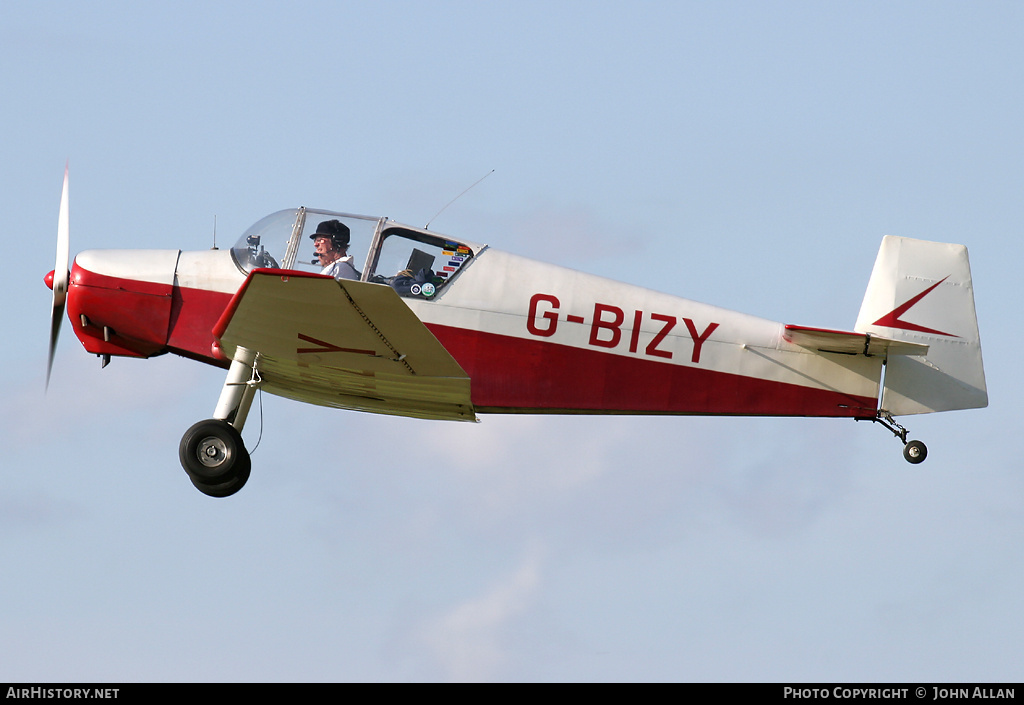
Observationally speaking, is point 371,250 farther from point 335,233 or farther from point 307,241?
point 307,241

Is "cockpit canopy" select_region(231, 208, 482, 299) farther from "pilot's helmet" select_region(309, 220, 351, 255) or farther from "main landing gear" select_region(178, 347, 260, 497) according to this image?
"main landing gear" select_region(178, 347, 260, 497)

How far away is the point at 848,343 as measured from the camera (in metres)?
10.9

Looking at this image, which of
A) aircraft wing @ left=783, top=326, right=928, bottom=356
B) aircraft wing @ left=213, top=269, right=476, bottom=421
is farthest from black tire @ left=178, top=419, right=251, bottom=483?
aircraft wing @ left=783, top=326, right=928, bottom=356

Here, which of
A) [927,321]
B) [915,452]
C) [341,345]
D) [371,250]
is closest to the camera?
[341,345]

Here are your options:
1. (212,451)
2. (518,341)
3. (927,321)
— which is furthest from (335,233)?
(927,321)

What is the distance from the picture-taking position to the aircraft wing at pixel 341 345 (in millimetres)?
8836

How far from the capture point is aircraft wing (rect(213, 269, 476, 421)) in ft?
29.0

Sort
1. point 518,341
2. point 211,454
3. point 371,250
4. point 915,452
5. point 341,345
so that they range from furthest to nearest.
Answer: point 915,452, point 518,341, point 371,250, point 211,454, point 341,345

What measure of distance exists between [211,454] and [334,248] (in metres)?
1.94

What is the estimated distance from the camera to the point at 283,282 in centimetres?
874

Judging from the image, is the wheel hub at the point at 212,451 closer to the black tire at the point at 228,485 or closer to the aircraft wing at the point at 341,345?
the black tire at the point at 228,485

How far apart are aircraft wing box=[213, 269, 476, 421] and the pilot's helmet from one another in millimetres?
1055
